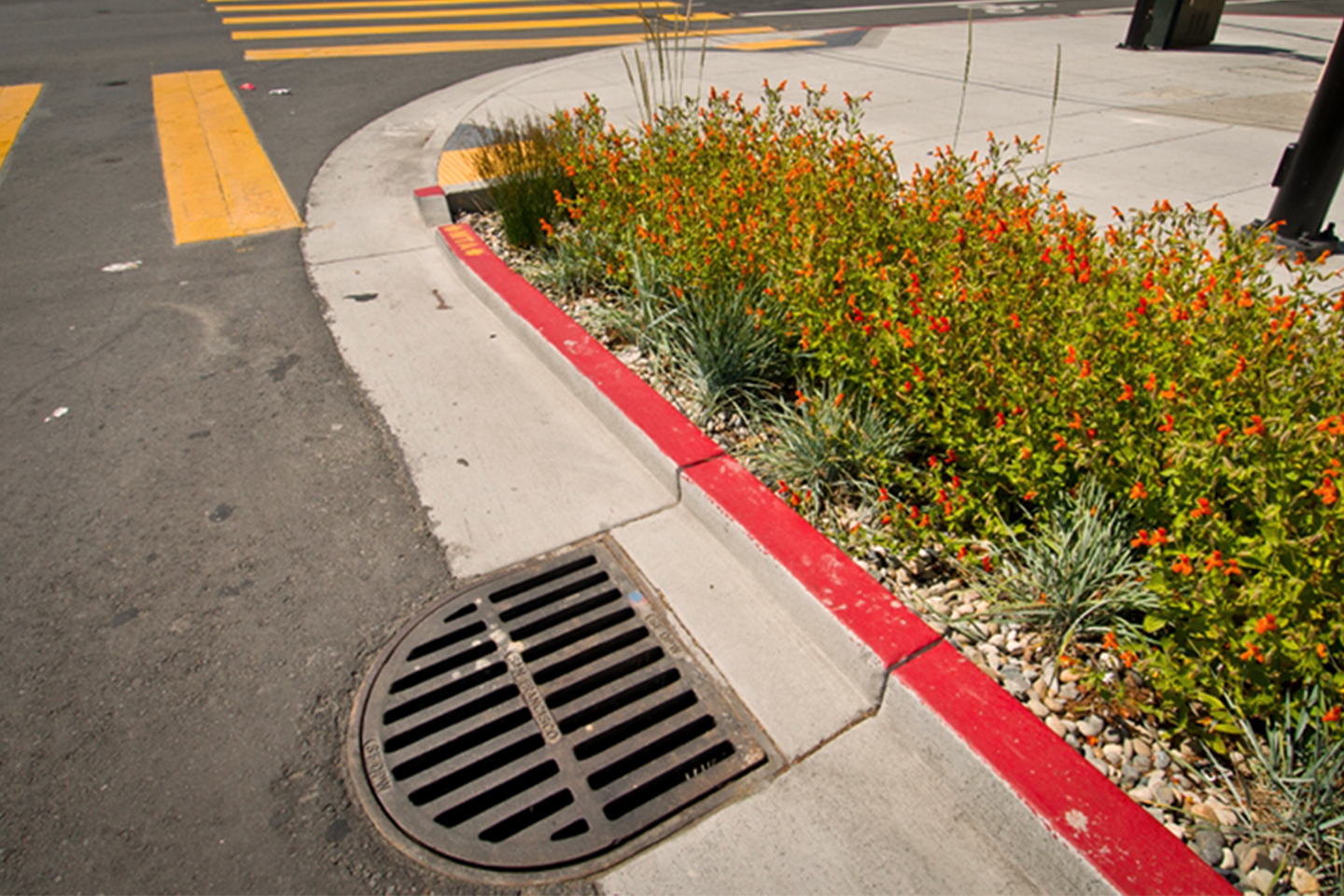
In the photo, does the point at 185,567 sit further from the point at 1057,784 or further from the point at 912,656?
the point at 1057,784

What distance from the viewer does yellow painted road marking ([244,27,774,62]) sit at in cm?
1170

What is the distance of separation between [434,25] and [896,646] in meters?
14.9

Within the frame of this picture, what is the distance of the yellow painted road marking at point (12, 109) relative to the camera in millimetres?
8062

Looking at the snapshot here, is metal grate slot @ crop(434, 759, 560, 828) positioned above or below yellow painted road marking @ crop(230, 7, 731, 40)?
below

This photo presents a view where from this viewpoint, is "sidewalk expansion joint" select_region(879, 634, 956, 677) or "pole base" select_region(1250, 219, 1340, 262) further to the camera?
"pole base" select_region(1250, 219, 1340, 262)

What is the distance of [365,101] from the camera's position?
9227 mm

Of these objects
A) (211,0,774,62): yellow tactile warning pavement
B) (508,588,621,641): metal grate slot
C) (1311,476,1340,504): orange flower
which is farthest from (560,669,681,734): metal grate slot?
(211,0,774,62): yellow tactile warning pavement

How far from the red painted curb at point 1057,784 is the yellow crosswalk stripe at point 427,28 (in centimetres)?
1271

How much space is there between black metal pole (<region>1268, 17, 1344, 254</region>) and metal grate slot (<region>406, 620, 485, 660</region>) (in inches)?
197

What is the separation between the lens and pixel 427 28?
1370cm

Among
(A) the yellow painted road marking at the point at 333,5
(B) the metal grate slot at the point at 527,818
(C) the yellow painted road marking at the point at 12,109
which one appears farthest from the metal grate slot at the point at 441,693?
(A) the yellow painted road marking at the point at 333,5

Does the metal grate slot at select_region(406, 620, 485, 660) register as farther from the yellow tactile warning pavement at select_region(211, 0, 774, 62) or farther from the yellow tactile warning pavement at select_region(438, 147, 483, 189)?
the yellow tactile warning pavement at select_region(211, 0, 774, 62)

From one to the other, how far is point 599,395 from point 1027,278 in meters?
1.87

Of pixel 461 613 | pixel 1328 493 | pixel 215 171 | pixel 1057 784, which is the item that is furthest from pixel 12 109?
pixel 1328 493
